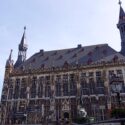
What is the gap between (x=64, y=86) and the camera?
40250mm

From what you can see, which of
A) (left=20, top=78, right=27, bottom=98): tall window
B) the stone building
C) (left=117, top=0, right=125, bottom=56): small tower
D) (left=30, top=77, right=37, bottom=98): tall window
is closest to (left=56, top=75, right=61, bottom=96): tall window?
the stone building

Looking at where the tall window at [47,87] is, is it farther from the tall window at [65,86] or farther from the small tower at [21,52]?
the small tower at [21,52]

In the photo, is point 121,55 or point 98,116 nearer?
point 98,116

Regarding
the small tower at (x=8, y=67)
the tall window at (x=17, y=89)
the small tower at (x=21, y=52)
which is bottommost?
the tall window at (x=17, y=89)

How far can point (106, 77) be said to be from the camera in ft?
125

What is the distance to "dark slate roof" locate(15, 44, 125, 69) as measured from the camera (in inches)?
1631

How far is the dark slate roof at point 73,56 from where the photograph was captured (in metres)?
41.4

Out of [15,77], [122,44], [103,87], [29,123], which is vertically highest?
[122,44]

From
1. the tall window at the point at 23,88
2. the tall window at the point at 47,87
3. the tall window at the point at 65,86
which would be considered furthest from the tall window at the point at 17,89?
the tall window at the point at 65,86

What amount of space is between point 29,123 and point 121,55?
2194cm

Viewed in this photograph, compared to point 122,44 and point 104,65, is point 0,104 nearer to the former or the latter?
point 104,65

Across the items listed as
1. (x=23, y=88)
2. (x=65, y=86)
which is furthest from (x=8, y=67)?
(x=65, y=86)

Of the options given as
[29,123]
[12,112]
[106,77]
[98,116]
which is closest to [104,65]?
[106,77]

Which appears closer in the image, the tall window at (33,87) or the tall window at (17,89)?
the tall window at (33,87)
